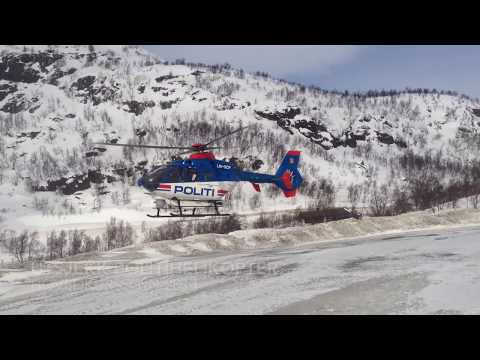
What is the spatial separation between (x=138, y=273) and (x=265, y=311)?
8.41 meters

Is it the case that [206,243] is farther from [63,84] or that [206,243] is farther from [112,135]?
[63,84]

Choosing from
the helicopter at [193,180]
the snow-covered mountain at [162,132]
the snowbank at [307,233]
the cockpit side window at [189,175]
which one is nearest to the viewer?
the helicopter at [193,180]

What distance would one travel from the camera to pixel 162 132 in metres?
80.8

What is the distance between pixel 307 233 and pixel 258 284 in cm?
1760

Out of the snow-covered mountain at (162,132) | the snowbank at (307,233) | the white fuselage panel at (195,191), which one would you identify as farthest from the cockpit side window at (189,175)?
the snow-covered mountain at (162,132)

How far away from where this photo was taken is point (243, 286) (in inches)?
528

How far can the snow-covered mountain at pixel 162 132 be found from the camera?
62856 mm

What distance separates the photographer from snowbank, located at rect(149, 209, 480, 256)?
981 inches

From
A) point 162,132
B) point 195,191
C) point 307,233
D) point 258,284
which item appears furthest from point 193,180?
point 162,132

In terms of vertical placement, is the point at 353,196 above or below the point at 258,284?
above

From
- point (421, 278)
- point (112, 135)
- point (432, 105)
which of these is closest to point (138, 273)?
point (421, 278)

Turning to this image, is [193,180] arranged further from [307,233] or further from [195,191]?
[307,233]

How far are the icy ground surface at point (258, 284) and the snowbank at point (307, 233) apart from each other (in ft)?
9.02

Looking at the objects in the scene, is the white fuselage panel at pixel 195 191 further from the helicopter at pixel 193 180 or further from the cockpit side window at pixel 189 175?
the cockpit side window at pixel 189 175
